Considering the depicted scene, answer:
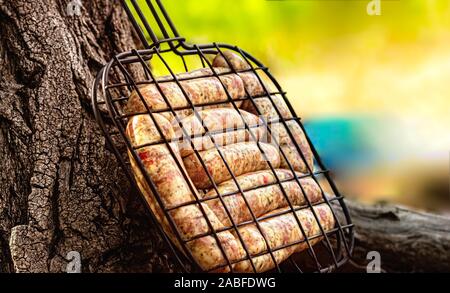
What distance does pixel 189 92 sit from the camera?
6.35 ft

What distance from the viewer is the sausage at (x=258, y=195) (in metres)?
1.85

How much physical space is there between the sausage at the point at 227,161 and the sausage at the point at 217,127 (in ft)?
0.08

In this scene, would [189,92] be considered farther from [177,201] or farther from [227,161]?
[177,201]

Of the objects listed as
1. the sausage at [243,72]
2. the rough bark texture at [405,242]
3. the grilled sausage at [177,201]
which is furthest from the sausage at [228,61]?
the rough bark texture at [405,242]

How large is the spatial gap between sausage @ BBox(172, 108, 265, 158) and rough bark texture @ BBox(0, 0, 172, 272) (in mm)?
315

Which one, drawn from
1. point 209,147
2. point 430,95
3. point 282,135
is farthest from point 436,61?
point 209,147

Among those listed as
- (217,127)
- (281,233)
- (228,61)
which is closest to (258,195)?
(281,233)

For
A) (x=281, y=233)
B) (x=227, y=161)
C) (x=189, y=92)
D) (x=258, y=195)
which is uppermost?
(x=189, y=92)

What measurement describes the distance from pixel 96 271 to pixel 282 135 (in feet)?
2.24

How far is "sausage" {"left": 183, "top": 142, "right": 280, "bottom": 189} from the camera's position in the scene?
6.13 feet

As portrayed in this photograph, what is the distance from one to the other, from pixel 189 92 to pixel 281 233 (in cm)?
46

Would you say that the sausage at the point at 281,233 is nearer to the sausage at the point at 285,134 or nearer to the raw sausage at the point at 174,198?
the raw sausage at the point at 174,198

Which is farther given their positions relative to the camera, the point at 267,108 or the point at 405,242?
the point at 405,242

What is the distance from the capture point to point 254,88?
7.00ft
